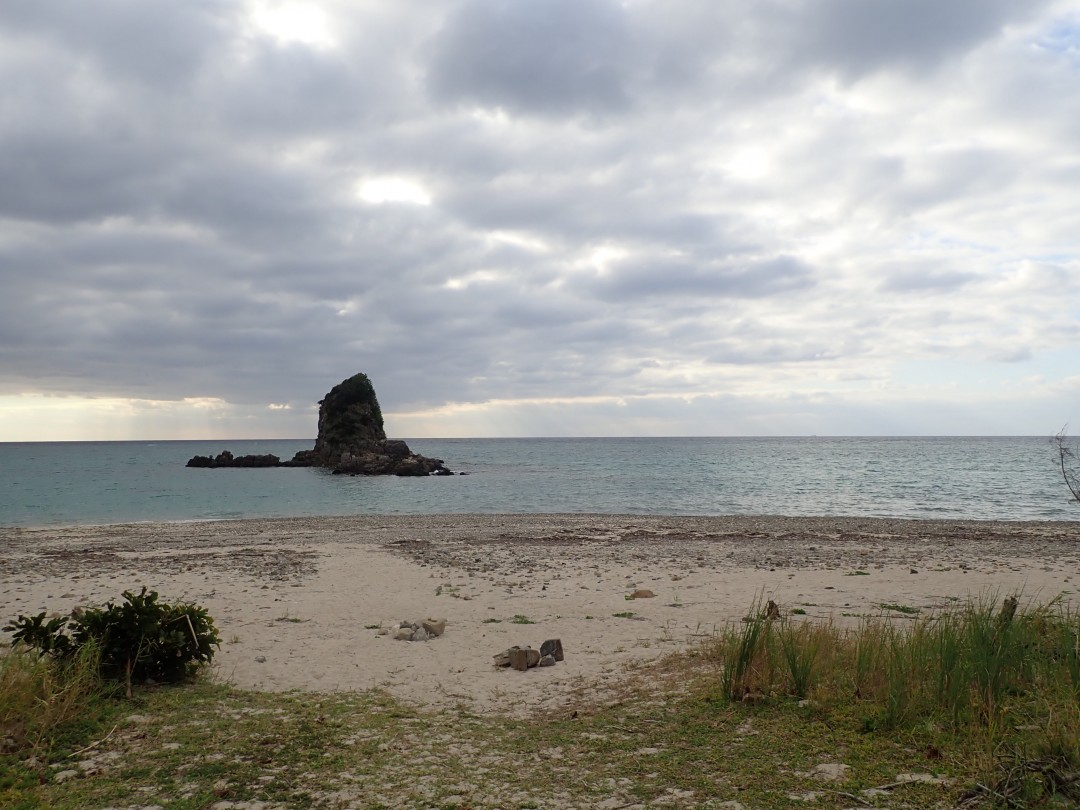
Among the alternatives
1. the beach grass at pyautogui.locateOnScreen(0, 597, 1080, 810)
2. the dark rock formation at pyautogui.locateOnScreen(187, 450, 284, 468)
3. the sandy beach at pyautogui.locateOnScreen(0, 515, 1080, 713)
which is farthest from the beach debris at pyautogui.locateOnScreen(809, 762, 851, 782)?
the dark rock formation at pyautogui.locateOnScreen(187, 450, 284, 468)

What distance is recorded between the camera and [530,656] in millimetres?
9844

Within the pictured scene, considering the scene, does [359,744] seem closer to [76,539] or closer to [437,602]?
[437,602]

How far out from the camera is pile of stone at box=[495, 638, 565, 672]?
32.1 feet

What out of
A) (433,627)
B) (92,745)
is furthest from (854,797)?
(433,627)

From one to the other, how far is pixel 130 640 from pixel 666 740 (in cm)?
647

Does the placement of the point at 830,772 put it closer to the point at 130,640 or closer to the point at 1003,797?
the point at 1003,797

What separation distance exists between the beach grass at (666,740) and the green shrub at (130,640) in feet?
1.22

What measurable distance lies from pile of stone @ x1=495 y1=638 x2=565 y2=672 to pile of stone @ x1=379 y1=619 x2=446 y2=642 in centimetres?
200

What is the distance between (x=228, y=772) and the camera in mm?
6117

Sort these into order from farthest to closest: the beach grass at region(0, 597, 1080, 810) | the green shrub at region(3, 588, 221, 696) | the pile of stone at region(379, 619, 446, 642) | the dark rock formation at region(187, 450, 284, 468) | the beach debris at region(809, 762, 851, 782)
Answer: the dark rock formation at region(187, 450, 284, 468) → the pile of stone at region(379, 619, 446, 642) → the green shrub at region(3, 588, 221, 696) → the beach debris at region(809, 762, 851, 782) → the beach grass at region(0, 597, 1080, 810)

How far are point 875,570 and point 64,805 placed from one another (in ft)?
61.0

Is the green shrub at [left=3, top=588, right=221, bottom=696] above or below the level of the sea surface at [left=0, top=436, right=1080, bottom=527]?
above

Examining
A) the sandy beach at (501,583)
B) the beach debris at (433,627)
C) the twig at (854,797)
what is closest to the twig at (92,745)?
the sandy beach at (501,583)

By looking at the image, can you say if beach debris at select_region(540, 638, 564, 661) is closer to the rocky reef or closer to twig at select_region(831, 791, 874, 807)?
twig at select_region(831, 791, 874, 807)
